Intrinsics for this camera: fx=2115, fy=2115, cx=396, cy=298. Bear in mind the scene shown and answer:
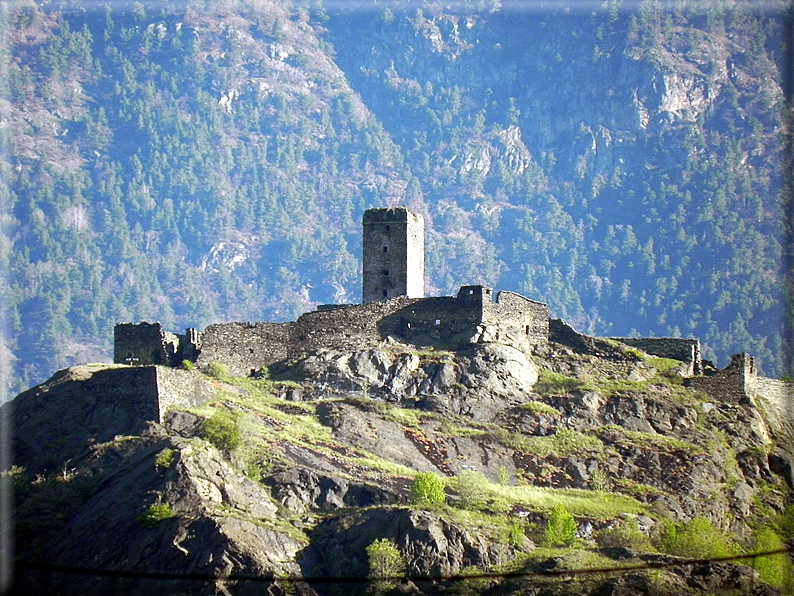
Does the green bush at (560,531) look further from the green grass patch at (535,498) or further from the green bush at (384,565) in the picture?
the green bush at (384,565)

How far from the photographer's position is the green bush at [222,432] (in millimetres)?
100562

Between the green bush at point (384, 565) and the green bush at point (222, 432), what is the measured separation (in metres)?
10.1

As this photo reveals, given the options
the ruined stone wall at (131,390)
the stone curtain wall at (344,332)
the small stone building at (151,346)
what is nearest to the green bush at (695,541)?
the stone curtain wall at (344,332)

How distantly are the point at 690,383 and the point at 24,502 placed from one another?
4170cm

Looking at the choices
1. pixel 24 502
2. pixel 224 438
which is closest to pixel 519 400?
pixel 224 438

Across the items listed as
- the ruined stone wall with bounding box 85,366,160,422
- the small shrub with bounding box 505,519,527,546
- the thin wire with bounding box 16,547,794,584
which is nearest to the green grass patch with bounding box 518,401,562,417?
the small shrub with bounding box 505,519,527,546

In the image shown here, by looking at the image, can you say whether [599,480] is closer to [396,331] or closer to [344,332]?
[396,331]

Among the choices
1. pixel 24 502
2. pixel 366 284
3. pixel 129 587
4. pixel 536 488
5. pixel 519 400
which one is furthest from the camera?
pixel 366 284

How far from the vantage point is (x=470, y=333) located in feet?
388

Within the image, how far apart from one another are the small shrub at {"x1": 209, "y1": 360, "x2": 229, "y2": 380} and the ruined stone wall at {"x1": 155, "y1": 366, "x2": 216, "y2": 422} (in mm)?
5388

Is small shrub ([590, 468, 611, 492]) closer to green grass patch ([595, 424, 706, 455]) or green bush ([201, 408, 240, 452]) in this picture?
green grass patch ([595, 424, 706, 455])

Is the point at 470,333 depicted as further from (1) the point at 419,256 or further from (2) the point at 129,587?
(2) the point at 129,587

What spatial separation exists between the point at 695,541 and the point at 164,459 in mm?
25589

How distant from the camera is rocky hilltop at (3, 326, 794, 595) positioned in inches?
3686
